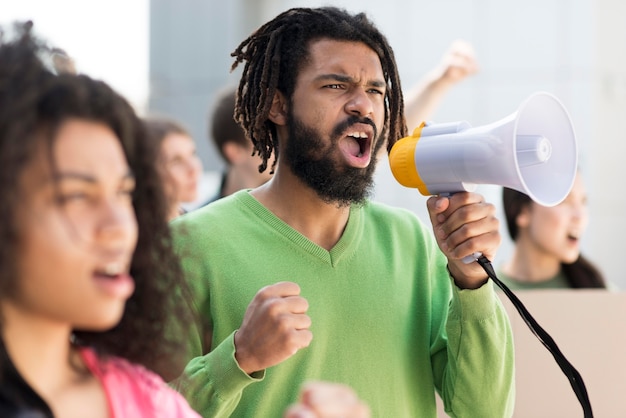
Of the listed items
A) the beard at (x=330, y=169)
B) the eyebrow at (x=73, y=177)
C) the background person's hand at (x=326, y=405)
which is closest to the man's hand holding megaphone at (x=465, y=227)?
the beard at (x=330, y=169)

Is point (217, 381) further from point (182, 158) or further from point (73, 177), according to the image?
point (182, 158)

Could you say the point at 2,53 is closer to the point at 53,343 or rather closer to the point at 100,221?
the point at 100,221

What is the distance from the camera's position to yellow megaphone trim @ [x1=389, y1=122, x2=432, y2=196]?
195 cm

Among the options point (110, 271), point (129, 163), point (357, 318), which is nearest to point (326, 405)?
point (110, 271)

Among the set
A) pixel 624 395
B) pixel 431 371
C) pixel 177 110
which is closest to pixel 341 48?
pixel 431 371

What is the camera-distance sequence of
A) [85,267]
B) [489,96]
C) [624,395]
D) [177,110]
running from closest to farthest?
1. [85,267]
2. [624,395]
3. [489,96]
4. [177,110]

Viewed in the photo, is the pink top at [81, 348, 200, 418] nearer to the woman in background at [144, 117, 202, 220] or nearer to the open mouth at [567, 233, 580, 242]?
the woman in background at [144, 117, 202, 220]

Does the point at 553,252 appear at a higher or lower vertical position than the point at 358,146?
lower

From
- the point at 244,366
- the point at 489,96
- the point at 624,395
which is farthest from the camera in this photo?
the point at 489,96

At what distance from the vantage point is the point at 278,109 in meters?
2.25

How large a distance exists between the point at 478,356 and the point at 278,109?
666 millimetres

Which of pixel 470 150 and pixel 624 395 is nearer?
pixel 470 150

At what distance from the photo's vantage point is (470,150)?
1826 mm

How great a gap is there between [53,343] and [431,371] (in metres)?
1.01
